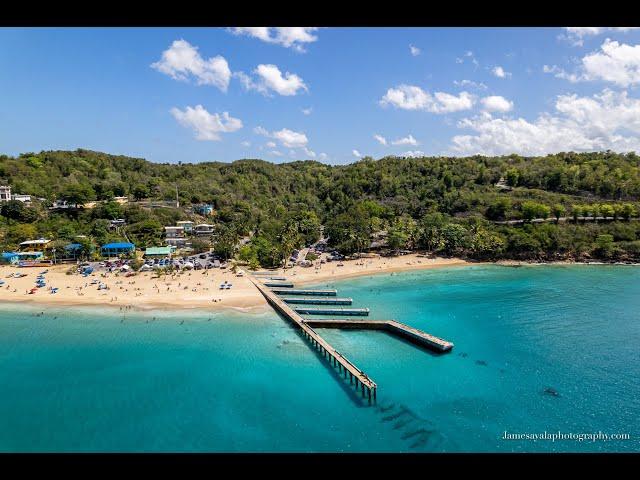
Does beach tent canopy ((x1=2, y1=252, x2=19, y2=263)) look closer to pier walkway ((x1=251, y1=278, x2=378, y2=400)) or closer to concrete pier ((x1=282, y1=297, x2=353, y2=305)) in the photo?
pier walkway ((x1=251, y1=278, x2=378, y2=400))

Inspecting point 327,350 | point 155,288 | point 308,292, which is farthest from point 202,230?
point 327,350

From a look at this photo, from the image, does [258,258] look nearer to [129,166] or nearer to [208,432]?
[208,432]

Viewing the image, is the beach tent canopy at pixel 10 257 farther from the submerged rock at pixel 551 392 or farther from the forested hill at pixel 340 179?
the submerged rock at pixel 551 392

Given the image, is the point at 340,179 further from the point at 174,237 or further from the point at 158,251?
the point at 158,251

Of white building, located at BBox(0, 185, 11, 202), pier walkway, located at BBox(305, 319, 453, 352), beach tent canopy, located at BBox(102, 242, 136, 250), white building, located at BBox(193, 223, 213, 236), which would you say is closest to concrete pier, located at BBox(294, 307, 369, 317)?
pier walkway, located at BBox(305, 319, 453, 352)

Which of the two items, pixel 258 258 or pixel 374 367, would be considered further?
pixel 258 258
